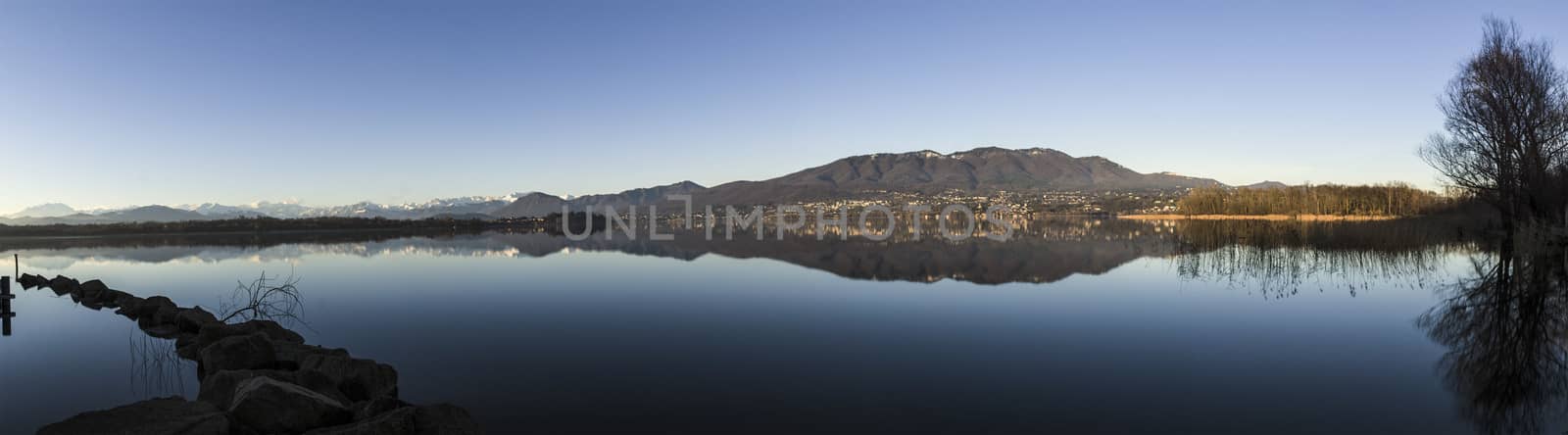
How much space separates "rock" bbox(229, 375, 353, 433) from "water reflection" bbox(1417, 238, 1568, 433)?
10128 millimetres

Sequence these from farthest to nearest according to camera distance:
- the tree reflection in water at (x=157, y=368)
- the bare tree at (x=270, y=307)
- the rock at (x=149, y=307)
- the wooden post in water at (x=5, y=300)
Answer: the wooden post in water at (x=5, y=300) → the bare tree at (x=270, y=307) → the rock at (x=149, y=307) → the tree reflection in water at (x=157, y=368)

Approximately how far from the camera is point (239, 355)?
8781 millimetres

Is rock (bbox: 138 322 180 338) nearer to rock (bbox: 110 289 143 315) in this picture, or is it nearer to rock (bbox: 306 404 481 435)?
rock (bbox: 110 289 143 315)

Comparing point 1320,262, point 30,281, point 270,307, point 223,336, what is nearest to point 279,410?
point 223,336

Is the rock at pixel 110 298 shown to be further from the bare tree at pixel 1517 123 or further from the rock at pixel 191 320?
the bare tree at pixel 1517 123

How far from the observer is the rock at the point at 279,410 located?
20.1 feet

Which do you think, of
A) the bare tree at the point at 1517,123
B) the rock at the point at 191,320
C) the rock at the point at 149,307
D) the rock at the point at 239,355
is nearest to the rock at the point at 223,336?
the rock at the point at 239,355

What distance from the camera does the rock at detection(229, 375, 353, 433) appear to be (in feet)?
20.1

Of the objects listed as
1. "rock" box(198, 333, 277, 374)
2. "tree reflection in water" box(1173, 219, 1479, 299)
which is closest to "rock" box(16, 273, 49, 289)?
"rock" box(198, 333, 277, 374)

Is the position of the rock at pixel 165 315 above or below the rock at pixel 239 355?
below

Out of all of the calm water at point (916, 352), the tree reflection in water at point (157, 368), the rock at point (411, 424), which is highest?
the rock at point (411, 424)

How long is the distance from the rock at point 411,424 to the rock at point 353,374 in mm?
1991

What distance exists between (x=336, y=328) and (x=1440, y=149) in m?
43.4

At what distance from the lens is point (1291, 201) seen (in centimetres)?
8606
